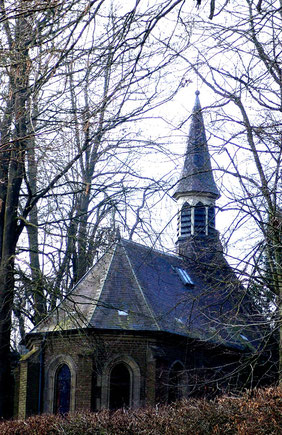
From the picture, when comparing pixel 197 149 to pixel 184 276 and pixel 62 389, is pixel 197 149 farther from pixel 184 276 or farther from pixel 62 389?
pixel 184 276

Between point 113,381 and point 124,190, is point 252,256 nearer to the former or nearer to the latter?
point 124,190

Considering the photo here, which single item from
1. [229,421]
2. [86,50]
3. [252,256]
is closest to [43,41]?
[86,50]

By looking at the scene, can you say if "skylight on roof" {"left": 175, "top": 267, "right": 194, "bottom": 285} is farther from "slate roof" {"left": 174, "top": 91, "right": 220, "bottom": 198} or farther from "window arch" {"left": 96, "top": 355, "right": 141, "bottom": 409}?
"slate roof" {"left": 174, "top": 91, "right": 220, "bottom": 198}

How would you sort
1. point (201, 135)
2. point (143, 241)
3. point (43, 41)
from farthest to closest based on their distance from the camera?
point (143, 241) → point (201, 135) → point (43, 41)

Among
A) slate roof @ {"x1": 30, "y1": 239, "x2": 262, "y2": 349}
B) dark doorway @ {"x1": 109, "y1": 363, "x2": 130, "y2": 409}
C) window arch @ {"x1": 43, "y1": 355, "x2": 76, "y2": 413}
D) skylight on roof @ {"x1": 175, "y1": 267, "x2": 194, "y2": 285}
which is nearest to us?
dark doorway @ {"x1": 109, "y1": 363, "x2": 130, "y2": 409}

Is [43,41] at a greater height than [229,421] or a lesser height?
greater

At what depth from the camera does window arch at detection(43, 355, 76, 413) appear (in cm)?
2250

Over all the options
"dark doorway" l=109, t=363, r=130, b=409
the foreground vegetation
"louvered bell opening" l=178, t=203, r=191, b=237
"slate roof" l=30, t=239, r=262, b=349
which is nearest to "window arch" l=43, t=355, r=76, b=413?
"slate roof" l=30, t=239, r=262, b=349

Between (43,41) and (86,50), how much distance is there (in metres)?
0.41

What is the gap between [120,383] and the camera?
2244 centimetres

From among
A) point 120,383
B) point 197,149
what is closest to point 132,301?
point 120,383

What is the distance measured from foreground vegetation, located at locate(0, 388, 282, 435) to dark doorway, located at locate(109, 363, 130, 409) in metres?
10.9

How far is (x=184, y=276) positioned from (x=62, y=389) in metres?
7.73

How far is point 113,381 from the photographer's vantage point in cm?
2239
